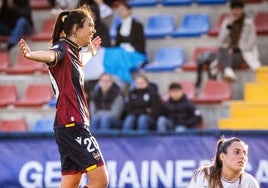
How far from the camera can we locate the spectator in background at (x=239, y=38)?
43.8ft

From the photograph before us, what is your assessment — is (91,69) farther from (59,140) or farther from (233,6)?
(59,140)

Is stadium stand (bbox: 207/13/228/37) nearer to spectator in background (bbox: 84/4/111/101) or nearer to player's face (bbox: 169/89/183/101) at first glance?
spectator in background (bbox: 84/4/111/101)

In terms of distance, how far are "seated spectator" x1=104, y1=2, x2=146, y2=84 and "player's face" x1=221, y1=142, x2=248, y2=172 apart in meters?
6.36

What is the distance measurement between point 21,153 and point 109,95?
2.19 m

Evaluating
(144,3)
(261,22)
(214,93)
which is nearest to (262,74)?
(214,93)

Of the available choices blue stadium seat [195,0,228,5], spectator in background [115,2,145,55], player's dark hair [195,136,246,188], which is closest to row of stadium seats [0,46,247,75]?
spectator in background [115,2,145,55]

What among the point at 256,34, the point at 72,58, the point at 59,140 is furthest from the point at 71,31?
the point at 256,34

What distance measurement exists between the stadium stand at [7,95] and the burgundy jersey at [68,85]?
23.4 ft

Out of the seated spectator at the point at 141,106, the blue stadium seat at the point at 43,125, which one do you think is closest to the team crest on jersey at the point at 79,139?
the seated spectator at the point at 141,106

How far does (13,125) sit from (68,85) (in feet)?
21.9

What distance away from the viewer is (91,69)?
1355cm

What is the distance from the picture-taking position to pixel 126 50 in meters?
13.7

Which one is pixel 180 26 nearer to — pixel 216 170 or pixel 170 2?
pixel 170 2

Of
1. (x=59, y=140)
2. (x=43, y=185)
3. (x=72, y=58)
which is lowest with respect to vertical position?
(x=43, y=185)
